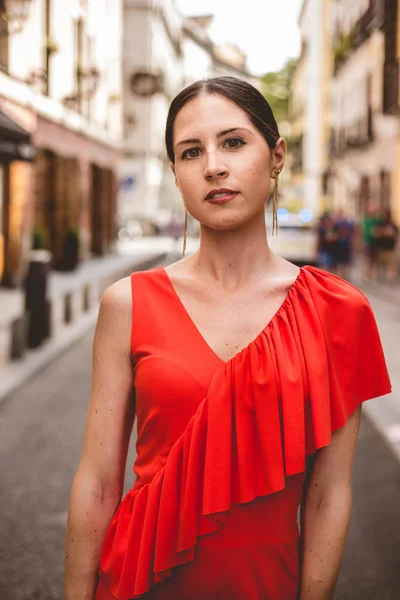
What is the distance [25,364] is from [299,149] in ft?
183

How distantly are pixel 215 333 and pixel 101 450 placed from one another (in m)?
0.32

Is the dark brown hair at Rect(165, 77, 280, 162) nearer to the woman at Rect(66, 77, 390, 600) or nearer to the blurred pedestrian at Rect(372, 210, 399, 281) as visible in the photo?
the woman at Rect(66, 77, 390, 600)

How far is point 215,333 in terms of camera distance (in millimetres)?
1799

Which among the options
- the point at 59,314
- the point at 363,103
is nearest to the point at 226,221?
the point at 59,314

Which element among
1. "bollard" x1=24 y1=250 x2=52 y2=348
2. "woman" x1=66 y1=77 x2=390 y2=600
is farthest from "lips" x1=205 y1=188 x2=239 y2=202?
"bollard" x1=24 y1=250 x2=52 y2=348

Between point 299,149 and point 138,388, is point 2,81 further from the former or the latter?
point 299,149

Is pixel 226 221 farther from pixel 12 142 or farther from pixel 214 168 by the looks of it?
pixel 12 142

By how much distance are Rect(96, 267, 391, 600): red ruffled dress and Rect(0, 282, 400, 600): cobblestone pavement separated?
235 centimetres

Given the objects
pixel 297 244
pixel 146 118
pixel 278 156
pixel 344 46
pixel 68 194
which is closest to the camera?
pixel 278 156

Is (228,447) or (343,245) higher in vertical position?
(343,245)

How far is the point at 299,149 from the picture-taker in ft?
209

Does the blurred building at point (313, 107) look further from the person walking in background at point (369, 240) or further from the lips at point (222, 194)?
the lips at point (222, 194)

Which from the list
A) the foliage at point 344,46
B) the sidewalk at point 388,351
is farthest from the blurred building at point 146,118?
the sidewalk at point 388,351

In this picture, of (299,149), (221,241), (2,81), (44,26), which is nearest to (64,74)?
(44,26)
